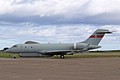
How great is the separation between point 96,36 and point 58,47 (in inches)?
280

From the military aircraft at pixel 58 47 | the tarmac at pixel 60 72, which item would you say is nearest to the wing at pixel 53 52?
the military aircraft at pixel 58 47

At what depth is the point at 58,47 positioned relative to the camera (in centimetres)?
6191

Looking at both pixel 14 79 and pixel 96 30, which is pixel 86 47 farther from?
pixel 14 79

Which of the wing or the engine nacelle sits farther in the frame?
the wing

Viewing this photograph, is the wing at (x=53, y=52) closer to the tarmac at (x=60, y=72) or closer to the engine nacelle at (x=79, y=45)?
the engine nacelle at (x=79, y=45)

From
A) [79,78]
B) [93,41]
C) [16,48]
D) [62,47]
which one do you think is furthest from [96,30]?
[79,78]

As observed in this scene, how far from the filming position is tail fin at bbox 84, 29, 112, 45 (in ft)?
201

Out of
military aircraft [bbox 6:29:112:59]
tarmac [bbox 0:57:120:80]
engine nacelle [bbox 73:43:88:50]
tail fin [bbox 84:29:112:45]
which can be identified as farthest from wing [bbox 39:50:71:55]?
tarmac [bbox 0:57:120:80]

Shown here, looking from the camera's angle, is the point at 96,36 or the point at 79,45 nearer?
the point at 79,45

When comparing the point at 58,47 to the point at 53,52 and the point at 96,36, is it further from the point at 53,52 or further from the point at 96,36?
the point at 96,36

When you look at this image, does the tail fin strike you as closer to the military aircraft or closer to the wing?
the military aircraft

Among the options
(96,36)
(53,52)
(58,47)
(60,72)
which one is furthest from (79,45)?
(60,72)

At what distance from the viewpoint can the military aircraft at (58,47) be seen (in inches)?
2350

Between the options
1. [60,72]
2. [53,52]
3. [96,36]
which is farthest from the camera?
[96,36]
